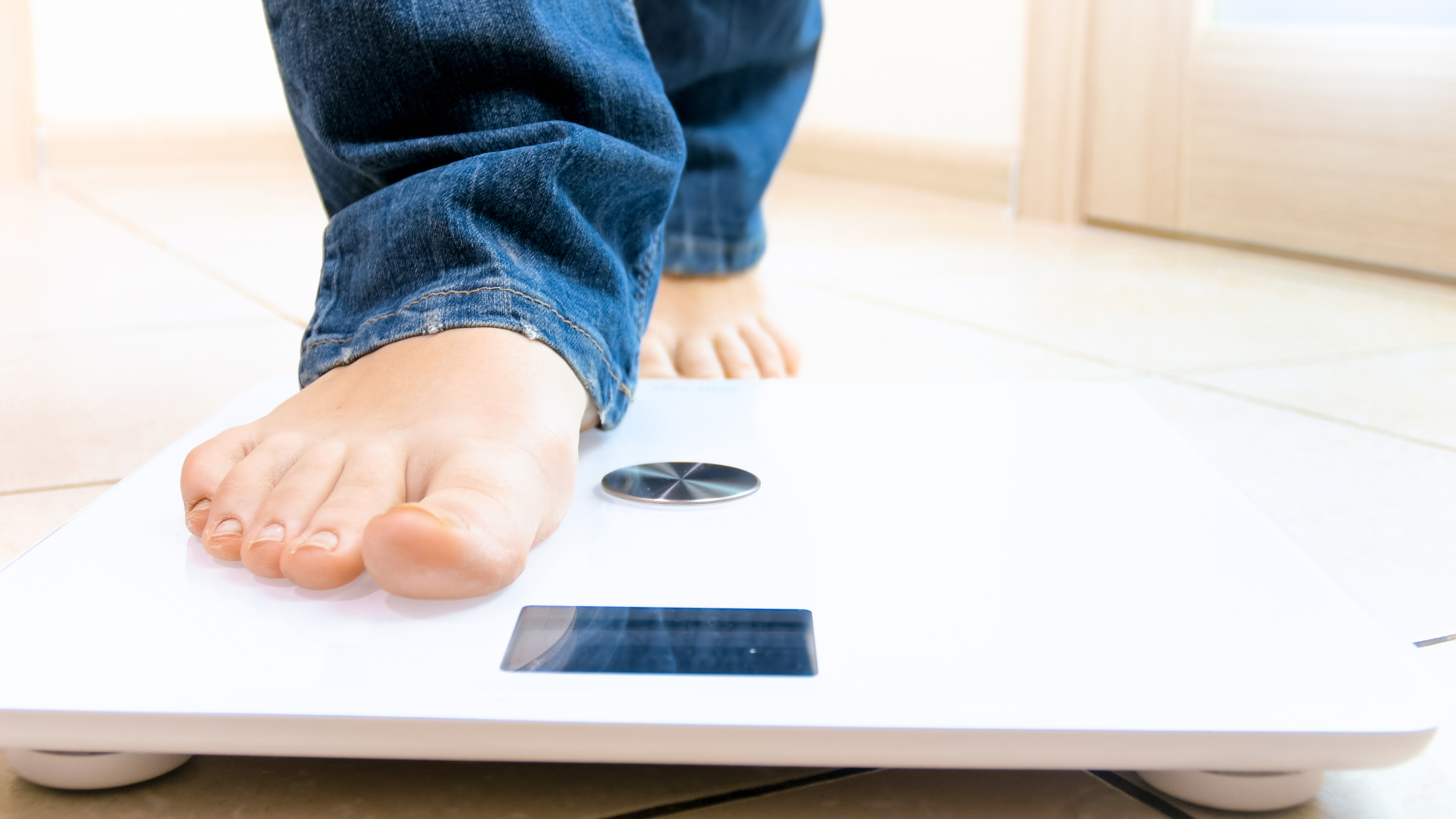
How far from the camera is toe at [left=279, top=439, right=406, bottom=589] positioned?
0.41 meters

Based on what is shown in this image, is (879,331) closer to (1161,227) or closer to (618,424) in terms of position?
(618,424)

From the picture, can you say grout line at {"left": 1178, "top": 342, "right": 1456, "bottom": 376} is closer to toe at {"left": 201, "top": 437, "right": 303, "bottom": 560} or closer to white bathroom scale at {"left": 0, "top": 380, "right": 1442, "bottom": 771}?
white bathroom scale at {"left": 0, "top": 380, "right": 1442, "bottom": 771}

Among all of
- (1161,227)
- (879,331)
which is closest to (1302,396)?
(879,331)

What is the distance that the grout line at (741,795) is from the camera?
1.19ft

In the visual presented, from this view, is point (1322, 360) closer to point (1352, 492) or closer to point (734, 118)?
point (1352, 492)

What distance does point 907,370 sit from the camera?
3.26 feet

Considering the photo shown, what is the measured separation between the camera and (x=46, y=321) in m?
1.15

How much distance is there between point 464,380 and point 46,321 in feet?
2.66

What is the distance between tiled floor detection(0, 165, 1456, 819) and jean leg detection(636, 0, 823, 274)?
0.43ft

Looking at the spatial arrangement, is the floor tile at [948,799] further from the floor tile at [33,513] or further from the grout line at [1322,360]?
the grout line at [1322,360]

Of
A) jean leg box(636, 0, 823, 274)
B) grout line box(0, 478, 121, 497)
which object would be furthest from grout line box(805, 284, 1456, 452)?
grout line box(0, 478, 121, 497)

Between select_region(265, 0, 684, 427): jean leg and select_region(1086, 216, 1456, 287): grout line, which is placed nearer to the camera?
select_region(265, 0, 684, 427): jean leg

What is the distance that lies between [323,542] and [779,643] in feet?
A: 0.50

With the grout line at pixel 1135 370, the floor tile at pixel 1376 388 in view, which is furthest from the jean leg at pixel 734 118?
the floor tile at pixel 1376 388
